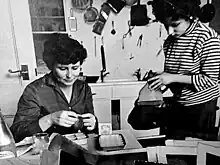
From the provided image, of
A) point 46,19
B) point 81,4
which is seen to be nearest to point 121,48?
point 81,4

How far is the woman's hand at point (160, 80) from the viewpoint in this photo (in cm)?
114

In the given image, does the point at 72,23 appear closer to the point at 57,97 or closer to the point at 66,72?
the point at 66,72

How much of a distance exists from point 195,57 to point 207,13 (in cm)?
22

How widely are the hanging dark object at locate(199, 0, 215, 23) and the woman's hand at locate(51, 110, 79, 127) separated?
2.59 feet

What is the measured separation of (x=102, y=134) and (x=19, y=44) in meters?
0.61

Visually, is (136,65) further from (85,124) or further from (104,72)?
(85,124)

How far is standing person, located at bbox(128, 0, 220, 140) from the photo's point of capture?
1.08 m

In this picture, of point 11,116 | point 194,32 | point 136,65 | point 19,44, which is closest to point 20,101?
point 11,116

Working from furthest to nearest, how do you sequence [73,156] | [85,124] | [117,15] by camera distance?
[85,124]
[117,15]
[73,156]

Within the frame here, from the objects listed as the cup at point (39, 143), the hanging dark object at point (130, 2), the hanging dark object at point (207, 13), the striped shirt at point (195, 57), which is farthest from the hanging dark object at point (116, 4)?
the cup at point (39, 143)

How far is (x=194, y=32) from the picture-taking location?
109cm

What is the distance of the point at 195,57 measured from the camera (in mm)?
1097

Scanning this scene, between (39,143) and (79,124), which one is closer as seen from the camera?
(39,143)

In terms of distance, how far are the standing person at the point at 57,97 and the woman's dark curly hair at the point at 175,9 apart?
0.39 meters
